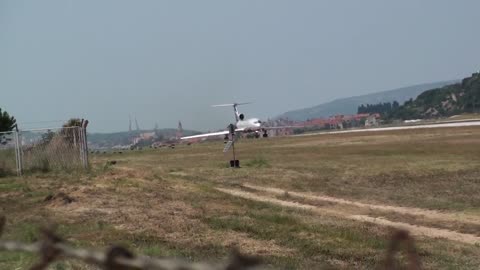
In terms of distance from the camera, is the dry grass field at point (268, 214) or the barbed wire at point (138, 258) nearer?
the barbed wire at point (138, 258)

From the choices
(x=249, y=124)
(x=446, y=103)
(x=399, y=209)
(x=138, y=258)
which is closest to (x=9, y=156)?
(x=399, y=209)

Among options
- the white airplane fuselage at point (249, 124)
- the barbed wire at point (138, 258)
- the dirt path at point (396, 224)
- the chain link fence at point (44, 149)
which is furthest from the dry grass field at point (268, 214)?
the white airplane fuselage at point (249, 124)

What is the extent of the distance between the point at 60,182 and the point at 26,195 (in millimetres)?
3564

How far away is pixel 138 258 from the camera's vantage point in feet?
7.44

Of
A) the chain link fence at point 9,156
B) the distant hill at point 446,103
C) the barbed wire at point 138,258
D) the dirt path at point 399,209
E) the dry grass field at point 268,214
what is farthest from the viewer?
the distant hill at point 446,103

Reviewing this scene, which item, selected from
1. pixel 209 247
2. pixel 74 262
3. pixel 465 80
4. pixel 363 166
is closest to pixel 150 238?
pixel 209 247

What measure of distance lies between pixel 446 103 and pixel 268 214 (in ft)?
521

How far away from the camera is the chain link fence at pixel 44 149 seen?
27.2 m

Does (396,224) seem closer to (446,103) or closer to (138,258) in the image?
(138,258)

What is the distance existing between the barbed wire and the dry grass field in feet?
18.7

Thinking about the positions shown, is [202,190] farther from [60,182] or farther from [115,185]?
[60,182]

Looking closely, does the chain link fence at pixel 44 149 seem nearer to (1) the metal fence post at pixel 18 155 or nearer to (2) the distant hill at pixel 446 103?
(1) the metal fence post at pixel 18 155

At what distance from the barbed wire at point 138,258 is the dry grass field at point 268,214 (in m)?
5.70

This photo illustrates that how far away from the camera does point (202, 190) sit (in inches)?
895
